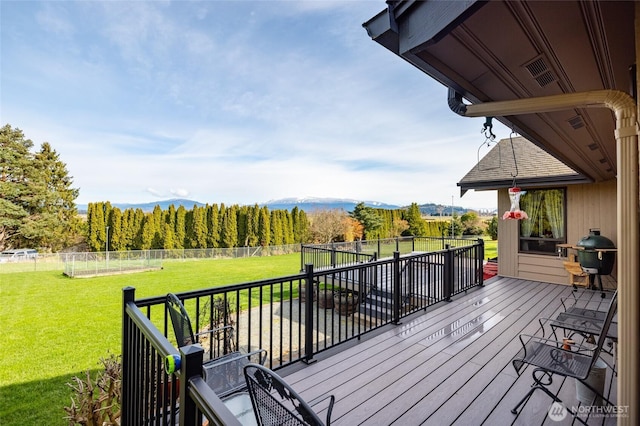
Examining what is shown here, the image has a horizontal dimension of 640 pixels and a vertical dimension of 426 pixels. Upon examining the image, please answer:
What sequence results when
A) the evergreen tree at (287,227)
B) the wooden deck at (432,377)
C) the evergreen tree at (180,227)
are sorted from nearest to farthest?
the wooden deck at (432,377)
the evergreen tree at (180,227)
the evergreen tree at (287,227)

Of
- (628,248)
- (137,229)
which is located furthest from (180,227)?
(628,248)

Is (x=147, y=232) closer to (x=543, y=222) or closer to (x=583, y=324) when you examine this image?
(x=543, y=222)

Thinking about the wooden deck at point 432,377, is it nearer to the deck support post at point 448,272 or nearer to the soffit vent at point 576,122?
the deck support post at point 448,272

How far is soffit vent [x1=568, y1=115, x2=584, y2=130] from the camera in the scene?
274 centimetres

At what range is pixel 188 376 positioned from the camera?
101cm

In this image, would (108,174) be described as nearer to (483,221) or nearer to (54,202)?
(54,202)

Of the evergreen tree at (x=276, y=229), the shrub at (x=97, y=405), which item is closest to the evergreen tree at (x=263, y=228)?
the evergreen tree at (x=276, y=229)

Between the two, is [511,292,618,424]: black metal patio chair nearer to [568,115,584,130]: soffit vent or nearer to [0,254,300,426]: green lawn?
[568,115,584,130]: soffit vent

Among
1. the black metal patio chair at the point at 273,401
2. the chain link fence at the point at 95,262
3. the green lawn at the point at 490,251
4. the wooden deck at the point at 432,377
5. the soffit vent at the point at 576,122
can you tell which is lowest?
the chain link fence at the point at 95,262

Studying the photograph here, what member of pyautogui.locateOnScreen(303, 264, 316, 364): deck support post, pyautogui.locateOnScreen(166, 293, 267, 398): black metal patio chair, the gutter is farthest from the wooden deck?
the gutter

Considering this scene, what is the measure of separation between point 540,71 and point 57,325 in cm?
1125

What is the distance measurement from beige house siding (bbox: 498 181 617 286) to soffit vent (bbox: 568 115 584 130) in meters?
4.95

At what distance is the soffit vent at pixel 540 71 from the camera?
1.67 metres

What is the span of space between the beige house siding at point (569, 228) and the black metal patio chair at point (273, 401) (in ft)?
26.6
